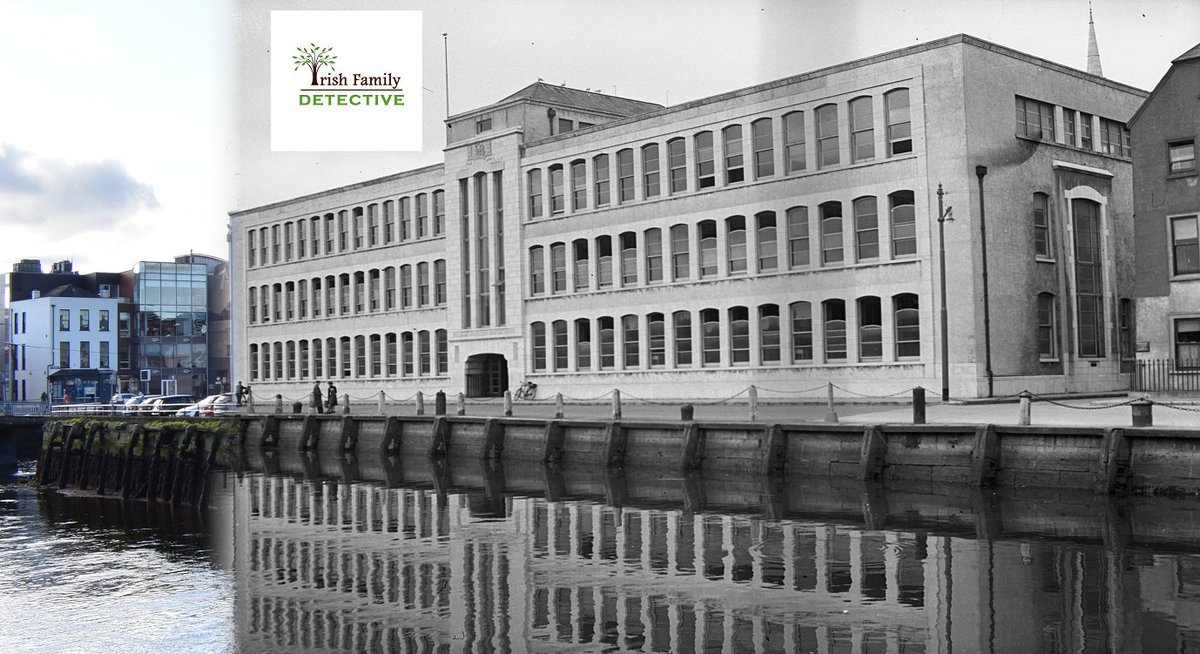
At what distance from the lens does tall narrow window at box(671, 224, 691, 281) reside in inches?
1981

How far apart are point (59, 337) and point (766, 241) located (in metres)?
68.8

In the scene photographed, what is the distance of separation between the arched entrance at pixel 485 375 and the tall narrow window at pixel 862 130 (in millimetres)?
23175

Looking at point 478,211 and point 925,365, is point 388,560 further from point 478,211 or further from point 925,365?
point 478,211

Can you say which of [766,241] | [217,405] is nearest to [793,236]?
[766,241]

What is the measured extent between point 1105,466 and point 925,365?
59.4 ft

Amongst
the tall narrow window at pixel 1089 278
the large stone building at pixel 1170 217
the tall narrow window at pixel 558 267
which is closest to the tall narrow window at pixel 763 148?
the tall narrow window at pixel 1089 278

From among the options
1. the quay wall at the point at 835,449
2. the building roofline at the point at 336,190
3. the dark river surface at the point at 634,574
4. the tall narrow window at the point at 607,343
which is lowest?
the dark river surface at the point at 634,574

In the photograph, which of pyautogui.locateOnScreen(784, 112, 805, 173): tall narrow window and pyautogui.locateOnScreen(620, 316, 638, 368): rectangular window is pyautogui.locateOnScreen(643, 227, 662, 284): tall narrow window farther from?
pyautogui.locateOnScreen(784, 112, 805, 173): tall narrow window

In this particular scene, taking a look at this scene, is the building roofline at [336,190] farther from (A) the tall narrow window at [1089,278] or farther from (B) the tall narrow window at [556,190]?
(A) the tall narrow window at [1089,278]

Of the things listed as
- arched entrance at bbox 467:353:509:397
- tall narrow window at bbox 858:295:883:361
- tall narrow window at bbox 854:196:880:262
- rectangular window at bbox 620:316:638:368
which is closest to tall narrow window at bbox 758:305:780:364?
tall narrow window at bbox 858:295:883:361

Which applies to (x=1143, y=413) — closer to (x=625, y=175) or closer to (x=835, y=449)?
(x=835, y=449)

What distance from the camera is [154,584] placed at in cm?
1822

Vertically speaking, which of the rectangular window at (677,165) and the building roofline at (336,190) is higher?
the building roofline at (336,190)

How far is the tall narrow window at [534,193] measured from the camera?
57250mm
